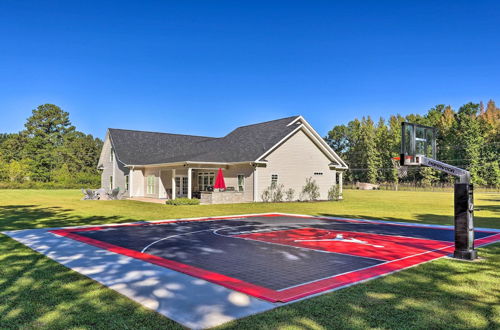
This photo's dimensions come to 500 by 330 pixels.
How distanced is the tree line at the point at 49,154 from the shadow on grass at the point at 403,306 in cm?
5174

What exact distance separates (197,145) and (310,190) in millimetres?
13829

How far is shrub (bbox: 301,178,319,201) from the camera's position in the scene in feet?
99.4

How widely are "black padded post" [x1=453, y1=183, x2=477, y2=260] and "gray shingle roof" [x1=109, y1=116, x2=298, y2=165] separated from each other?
19.2m

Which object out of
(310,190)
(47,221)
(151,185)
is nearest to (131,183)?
(151,185)

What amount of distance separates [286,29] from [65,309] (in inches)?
1075

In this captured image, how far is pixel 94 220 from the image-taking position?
16078 mm

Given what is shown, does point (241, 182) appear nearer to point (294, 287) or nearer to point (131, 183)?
point (131, 183)

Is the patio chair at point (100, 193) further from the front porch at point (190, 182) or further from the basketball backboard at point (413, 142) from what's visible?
the basketball backboard at point (413, 142)

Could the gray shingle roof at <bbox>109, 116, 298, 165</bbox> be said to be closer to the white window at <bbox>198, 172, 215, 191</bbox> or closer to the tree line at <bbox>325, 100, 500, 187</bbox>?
the white window at <bbox>198, 172, 215, 191</bbox>

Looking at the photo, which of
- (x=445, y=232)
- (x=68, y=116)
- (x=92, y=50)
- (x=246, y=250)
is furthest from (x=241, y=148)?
(x=68, y=116)

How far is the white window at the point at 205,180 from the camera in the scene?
101 feet

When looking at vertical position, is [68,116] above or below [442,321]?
above

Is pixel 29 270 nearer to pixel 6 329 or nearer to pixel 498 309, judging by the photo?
pixel 6 329

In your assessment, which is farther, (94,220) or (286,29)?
(286,29)
